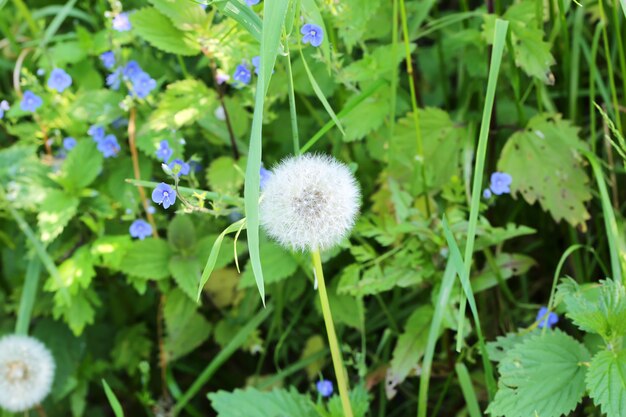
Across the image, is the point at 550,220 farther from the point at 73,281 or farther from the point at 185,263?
the point at 73,281

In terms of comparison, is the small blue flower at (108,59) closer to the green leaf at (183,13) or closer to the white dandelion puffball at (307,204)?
the green leaf at (183,13)

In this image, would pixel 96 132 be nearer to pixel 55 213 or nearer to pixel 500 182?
pixel 55 213

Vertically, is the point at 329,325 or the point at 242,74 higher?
the point at 242,74

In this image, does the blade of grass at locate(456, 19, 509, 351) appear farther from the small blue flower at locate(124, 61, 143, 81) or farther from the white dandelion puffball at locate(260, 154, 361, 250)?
the small blue flower at locate(124, 61, 143, 81)

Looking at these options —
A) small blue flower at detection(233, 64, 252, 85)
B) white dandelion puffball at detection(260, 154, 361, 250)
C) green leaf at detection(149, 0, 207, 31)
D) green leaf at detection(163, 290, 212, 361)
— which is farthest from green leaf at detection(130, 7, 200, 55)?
white dandelion puffball at detection(260, 154, 361, 250)

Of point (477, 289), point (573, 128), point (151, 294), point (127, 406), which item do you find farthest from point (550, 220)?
point (127, 406)

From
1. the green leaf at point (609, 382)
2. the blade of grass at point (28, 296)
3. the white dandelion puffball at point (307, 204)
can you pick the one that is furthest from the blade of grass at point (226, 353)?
the green leaf at point (609, 382)

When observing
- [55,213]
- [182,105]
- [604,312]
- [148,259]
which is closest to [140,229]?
[148,259]
